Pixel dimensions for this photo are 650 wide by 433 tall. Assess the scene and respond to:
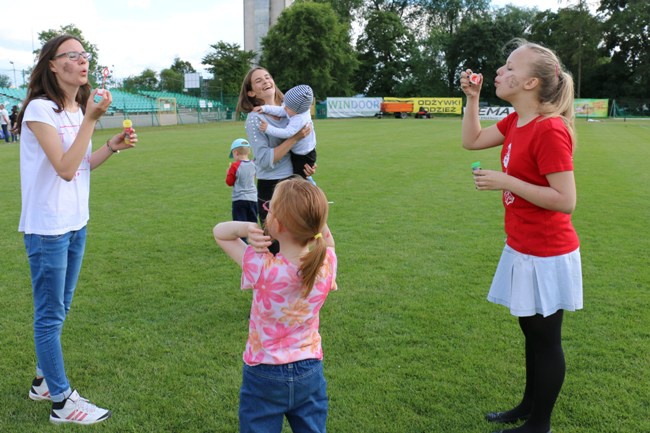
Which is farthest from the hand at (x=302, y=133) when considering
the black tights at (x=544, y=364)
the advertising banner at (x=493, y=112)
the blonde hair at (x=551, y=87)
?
the advertising banner at (x=493, y=112)

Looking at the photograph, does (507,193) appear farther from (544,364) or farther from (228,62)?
(228,62)

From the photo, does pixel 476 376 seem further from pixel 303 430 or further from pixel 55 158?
pixel 55 158

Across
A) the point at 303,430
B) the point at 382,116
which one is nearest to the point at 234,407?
the point at 303,430

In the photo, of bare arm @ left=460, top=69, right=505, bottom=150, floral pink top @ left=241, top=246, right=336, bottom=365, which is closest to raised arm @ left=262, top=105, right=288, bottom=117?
bare arm @ left=460, top=69, right=505, bottom=150

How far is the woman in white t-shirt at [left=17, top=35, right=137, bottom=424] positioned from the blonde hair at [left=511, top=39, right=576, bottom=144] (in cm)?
213

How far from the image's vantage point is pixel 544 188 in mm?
2488

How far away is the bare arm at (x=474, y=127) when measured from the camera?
10.1 feet

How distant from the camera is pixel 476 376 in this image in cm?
360

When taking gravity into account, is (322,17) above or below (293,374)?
above

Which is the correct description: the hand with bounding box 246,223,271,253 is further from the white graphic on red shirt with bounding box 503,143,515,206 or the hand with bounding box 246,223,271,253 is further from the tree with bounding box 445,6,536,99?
the tree with bounding box 445,6,536,99

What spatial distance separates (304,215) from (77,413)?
2038mm

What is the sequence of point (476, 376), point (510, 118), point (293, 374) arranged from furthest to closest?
point (476, 376), point (510, 118), point (293, 374)

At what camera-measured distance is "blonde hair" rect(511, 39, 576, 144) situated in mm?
2559

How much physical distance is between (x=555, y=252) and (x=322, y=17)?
189 ft
